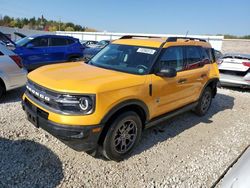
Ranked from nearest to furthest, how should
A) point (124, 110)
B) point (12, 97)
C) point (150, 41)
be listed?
point (124, 110) < point (150, 41) < point (12, 97)

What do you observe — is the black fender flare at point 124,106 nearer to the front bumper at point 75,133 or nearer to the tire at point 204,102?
the front bumper at point 75,133

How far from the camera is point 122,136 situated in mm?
3416

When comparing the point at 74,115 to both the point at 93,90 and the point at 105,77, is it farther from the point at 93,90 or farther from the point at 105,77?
the point at 105,77

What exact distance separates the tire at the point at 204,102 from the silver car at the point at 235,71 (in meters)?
2.55

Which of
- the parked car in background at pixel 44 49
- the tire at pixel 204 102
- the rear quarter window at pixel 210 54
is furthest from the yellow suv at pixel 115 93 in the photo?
the parked car in background at pixel 44 49

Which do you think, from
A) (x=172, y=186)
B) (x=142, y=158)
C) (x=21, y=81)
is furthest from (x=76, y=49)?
(x=172, y=186)

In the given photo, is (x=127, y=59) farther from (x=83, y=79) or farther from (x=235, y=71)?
(x=235, y=71)

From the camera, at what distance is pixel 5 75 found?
527 centimetres

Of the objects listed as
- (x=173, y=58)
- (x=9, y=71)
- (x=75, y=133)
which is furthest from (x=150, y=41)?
(x=9, y=71)

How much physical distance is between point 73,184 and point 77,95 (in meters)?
1.15

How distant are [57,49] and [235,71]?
7071mm

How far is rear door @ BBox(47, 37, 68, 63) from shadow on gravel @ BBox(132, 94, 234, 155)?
6207mm

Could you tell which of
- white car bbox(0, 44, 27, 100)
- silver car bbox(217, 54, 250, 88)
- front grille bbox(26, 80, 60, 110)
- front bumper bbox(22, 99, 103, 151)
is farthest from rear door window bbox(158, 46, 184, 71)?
silver car bbox(217, 54, 250, 88)

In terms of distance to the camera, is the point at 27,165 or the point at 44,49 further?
the point at 44,49
